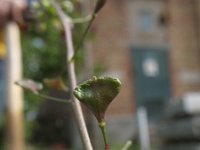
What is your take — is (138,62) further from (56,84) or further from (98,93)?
(98,93)

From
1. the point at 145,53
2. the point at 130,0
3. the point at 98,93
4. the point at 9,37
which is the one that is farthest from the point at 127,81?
the point at 98,93

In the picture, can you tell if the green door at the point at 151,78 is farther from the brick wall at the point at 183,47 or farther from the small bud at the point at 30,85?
the small bud at the point at 30,85

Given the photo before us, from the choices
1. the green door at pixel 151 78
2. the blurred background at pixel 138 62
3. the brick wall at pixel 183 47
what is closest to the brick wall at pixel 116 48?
the blurred background at pixel 138 62

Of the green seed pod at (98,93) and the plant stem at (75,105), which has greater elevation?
the green seed pod at (98,93)

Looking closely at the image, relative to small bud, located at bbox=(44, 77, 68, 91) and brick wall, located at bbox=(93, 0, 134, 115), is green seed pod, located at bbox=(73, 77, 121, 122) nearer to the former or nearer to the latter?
small bud, located at bbox=(44, 77, 68, 91)

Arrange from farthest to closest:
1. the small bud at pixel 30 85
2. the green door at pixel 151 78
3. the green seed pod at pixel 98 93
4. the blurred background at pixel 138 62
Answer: the green door at pixel 151 78
the blurred background at pixel 138 62
the small bud at pixel 30 85
the green seed pod at pixel 98 93

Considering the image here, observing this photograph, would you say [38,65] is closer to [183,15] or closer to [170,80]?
[170,80]

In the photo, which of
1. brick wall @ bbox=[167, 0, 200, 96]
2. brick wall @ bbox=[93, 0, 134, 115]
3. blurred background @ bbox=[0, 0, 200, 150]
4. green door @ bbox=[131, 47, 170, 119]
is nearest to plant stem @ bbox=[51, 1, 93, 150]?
blurred background @ bbox=[0, 0, 200, 150]
